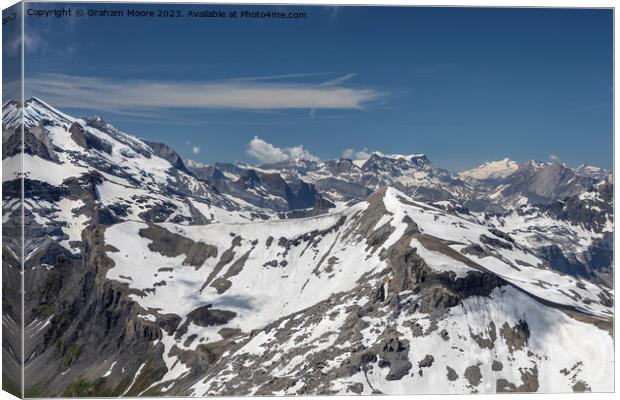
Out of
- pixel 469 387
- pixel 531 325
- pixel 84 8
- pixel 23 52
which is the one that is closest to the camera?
pixel 23 52

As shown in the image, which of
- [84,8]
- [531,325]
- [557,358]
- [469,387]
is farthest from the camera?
[531,325]

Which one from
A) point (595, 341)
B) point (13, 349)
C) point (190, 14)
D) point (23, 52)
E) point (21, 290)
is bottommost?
point (595, 341)

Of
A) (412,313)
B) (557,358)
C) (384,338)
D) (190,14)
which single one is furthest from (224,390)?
(190,14)

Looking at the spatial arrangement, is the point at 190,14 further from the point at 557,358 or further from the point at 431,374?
the point at 557,358

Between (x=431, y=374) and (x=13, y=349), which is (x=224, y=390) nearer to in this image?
(x=431, y=374)

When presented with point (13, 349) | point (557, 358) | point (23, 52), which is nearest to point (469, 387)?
point (557, 358)

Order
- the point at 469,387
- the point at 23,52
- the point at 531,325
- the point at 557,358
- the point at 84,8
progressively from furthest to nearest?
1. the point at 531,325
2. the point at 557,358
3. the point at 469,387
4. the point at 84,8
5. the point at 23,52

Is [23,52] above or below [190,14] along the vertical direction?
below

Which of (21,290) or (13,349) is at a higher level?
(21,290)

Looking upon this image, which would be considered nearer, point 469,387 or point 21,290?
point 21,290
